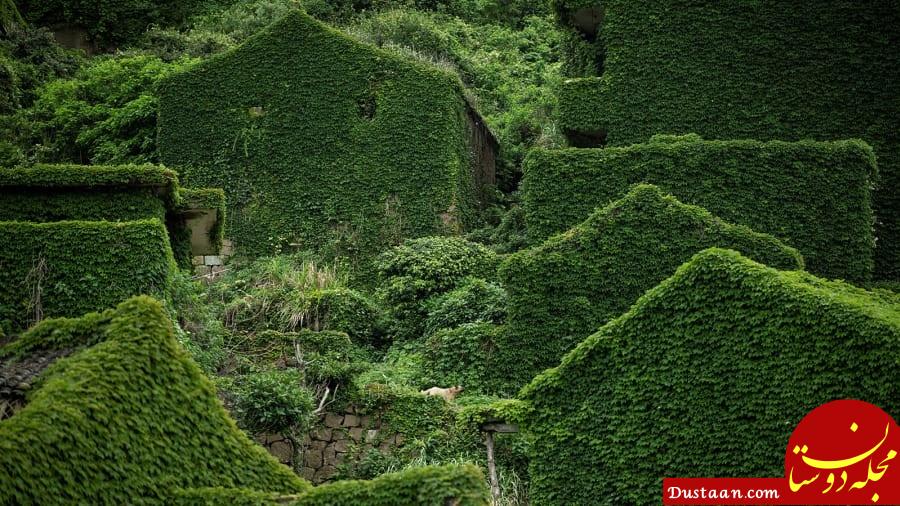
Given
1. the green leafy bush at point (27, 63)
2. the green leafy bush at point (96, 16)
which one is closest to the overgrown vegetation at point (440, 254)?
the green leafy bush at point (27, 63)

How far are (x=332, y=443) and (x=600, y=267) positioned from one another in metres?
5.69

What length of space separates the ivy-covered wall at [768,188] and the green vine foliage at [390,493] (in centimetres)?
1341

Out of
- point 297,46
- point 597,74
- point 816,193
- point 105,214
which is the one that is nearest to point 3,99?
point 297,46

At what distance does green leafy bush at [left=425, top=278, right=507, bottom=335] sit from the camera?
74.8 ft

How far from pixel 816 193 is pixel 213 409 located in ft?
48.8

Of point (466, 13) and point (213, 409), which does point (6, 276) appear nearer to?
point (213, 409)

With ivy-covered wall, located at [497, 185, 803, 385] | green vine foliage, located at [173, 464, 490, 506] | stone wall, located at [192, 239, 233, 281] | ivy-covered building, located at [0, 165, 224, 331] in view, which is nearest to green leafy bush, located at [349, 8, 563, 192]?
stone wall, located at [192, 239, 233, 281]

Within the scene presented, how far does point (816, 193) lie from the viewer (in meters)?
22.7

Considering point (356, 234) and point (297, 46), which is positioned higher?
point (297, 46)

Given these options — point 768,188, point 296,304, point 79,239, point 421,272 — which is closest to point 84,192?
point 79,239

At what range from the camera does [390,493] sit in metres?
10.2

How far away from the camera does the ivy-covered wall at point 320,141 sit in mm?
28297

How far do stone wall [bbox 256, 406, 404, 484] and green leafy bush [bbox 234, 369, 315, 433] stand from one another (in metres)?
0.22

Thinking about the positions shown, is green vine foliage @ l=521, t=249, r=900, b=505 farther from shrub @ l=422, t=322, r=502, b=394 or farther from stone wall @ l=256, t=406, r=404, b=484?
shrub @ l=422, t=322, r=502, b=394
